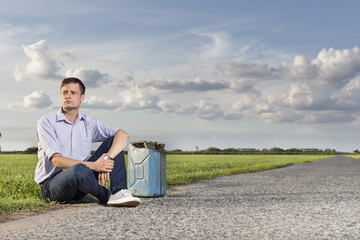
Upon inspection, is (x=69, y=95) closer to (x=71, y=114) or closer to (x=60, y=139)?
(x=71, y=114)

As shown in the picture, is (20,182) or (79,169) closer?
(79,169)

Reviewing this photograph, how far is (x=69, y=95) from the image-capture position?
5.28 metres

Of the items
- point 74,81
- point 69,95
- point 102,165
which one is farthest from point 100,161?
point 74,81

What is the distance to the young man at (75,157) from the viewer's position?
16.6 feet

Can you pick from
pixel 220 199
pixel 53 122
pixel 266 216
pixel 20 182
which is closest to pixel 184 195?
pixel 220 199

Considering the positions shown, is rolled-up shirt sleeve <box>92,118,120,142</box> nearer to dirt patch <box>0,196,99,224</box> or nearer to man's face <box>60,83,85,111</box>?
man's face <box>60,83,85,111</box>

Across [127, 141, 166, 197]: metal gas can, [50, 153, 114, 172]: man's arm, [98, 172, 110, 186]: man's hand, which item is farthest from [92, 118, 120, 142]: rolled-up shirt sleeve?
[127, 141, 166, 197]: metal gas can

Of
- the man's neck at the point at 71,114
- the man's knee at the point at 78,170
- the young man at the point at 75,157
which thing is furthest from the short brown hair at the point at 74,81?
the man's knee at the point at 78,170

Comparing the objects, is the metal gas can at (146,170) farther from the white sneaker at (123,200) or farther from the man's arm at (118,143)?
the white sneaker at (123,200)

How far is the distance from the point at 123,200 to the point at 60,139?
1.20m

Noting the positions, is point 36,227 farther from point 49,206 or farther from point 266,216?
point 266,216

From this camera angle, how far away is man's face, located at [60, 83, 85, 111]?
5.28 metres

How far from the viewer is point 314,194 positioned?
7.38 metres

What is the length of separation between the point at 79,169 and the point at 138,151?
167 cm
